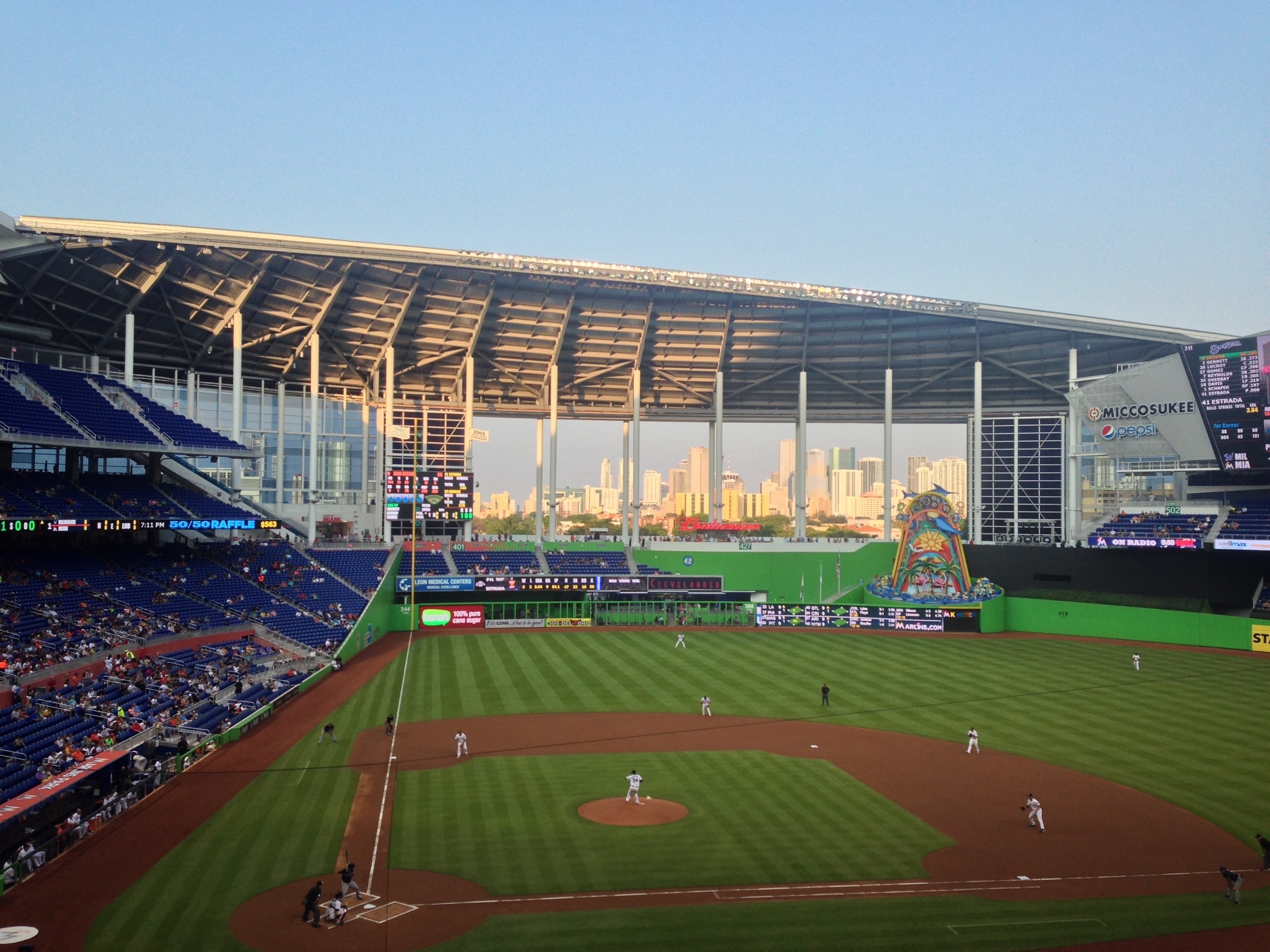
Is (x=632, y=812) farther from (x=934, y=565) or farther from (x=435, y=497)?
(x=435, y=497)

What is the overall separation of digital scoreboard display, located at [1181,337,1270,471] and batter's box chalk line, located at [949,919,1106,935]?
4494 cm

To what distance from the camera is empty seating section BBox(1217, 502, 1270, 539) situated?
52375 millimetres

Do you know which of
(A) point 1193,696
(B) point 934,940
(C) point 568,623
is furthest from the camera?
(C) point 568,623

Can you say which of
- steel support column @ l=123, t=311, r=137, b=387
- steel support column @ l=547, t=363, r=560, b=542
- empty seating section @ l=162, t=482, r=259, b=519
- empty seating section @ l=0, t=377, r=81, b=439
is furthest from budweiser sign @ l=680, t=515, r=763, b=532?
empty seating section @ l=0, t=377, r=81, b=439

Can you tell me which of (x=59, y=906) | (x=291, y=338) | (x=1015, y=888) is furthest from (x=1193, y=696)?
(x=291, y=338)

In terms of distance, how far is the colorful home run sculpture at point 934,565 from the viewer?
2411 inches

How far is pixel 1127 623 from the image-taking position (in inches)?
2251

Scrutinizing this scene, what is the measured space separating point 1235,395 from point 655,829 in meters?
47.1

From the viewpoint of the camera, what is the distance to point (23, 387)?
44.0 m

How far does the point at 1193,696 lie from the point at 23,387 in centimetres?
5413

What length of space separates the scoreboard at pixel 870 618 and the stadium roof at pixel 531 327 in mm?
21263

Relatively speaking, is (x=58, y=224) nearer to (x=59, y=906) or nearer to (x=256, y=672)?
(x=256, y=672)

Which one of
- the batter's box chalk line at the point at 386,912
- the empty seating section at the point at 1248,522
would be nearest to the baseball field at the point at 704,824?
the batter's box chalk line at the point at 386,912

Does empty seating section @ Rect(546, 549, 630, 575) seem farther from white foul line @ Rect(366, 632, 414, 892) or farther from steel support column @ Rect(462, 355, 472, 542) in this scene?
white foul line @ Rect(366, 632, 414, 892)
